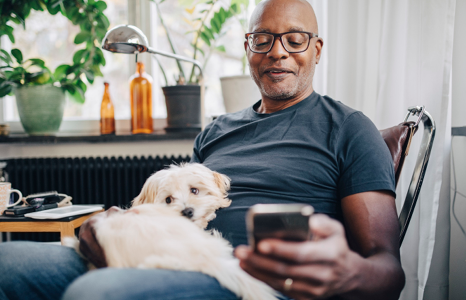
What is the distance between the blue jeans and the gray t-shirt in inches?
12.0

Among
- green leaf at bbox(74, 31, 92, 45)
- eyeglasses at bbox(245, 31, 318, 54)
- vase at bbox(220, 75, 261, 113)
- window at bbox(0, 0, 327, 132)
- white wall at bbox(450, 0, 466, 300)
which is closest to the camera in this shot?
eyeglasses at bbox(245, 31, 318, 54)

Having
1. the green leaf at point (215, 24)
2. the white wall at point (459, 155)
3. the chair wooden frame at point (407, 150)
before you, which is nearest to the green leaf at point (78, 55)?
the green leaf at point (215, 24)

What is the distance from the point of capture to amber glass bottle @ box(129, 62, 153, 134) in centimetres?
227

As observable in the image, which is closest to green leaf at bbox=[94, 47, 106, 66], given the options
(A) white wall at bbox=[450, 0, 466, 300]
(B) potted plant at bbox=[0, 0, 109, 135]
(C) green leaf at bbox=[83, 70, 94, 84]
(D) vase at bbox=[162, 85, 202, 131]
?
(B) potted plant at bbox=[0, 0, 109, 135]

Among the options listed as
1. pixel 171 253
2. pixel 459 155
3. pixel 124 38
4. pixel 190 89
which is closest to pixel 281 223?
pixel 171 253

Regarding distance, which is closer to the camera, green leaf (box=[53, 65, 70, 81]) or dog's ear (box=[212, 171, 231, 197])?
dog's ear (box=[212, 171, 231, 197])

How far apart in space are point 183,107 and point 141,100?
0.29 metres

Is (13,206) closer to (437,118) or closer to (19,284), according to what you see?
(19,284)

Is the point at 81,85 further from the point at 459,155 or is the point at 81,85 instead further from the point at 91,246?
the point at 459,155

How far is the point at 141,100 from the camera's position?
229 centimetres

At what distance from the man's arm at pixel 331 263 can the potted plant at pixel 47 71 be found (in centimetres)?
220

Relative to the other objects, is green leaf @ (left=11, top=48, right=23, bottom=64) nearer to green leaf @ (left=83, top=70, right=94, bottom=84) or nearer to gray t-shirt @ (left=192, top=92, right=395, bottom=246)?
green leaf @ (left=83, top=70, right=94, bottom=84)

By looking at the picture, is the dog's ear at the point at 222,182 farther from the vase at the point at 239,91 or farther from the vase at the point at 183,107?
the vase at the point at 183,107

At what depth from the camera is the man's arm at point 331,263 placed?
1.89ft
